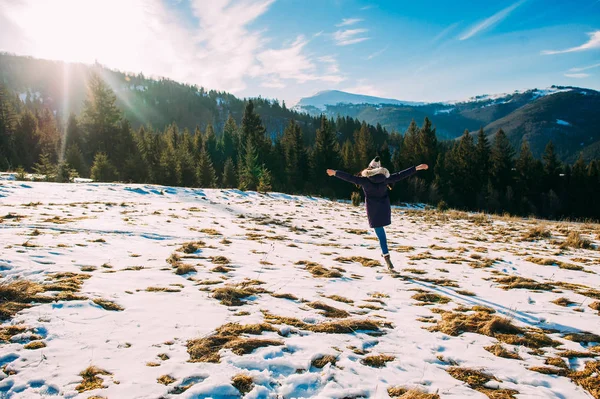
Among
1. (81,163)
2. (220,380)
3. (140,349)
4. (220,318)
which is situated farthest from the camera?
(81,163)

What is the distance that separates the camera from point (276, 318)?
14.2 feet

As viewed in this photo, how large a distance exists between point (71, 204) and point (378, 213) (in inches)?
481

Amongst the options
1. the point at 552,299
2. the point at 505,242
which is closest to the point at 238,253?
the point at 552,299

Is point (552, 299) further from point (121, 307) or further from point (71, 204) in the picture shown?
point (71, 204)

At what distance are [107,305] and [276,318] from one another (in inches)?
92.1

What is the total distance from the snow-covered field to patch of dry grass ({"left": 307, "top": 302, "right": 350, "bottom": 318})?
2 centimetres

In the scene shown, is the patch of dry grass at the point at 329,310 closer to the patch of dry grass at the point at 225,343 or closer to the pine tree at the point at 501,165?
the patch of dry grass at the point at 225,343

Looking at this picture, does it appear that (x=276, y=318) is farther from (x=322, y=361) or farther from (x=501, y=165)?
(x=501, y=165)

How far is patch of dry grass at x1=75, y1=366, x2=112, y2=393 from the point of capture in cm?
266

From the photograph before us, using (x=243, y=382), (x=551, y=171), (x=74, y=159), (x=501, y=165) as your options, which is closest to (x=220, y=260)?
(x=243, y=382)

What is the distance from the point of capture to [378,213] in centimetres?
779

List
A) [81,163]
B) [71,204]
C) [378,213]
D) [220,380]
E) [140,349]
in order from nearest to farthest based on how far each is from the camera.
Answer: [220,380] < [140,349] < [378,213] < [71,204] < [81,163]

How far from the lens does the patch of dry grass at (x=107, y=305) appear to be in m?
4.20

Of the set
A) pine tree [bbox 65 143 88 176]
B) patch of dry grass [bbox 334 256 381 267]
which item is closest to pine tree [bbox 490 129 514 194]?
patch of dry grass [bbox 334 256 381 267]
